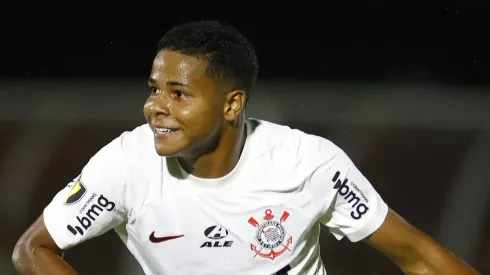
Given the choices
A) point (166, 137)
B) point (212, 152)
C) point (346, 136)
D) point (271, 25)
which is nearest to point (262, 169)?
point (212, 152)

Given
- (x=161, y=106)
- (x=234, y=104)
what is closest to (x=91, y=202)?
(x=161, y=106)

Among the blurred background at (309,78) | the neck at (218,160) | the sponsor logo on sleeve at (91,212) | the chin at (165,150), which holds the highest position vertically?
the chin at (165,150)

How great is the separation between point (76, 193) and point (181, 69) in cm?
35

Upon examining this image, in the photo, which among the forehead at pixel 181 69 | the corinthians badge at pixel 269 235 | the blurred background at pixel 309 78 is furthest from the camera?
the blurred background at pixel 309 78

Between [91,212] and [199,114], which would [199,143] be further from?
[91,212]

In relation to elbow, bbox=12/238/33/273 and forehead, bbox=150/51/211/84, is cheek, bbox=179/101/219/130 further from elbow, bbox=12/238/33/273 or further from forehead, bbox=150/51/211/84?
elbow, bbox=12/238/33/273

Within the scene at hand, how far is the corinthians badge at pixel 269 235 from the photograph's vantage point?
6.35ft

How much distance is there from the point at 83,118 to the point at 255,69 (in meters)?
1.76

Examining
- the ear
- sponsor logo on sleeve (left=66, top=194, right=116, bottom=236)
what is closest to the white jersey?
sponsor logo on sleeve (left=66, top=194, right=116, bottom=236)

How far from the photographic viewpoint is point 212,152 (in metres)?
1.95

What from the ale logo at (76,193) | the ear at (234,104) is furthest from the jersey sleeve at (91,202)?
the ear at (234,104)

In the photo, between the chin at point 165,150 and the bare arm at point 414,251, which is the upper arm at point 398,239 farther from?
the chin at point 165,150

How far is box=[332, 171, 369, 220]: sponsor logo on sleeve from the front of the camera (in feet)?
6.38

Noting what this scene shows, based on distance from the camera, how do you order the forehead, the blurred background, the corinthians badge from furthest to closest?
the blurred background → the corinthians badge → the forehead
